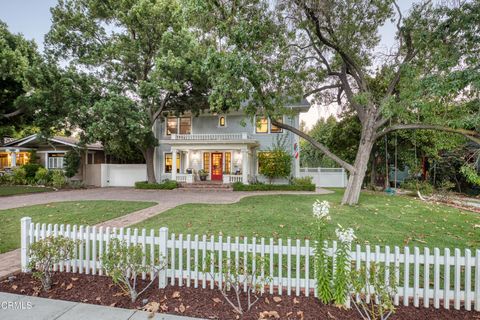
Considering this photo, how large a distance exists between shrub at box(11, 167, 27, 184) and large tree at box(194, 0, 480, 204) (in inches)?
717

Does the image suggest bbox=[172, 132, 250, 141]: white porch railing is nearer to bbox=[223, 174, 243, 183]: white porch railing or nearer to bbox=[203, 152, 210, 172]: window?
bbox=[203, 152, 210, 172]: window

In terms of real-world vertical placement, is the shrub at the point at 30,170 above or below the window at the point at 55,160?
below

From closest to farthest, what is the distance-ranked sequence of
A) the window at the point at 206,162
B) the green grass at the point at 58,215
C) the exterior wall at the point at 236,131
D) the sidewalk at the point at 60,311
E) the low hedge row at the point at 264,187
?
the sidewalk at the point at 60,311 → the green grass at the point at 58,215 → the low hedge row at the point at 264,187 → the exterior wall at the point at 236,131 → the window at the point at 206,162

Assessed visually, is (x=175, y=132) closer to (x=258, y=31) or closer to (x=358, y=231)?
(x=258, y=31)

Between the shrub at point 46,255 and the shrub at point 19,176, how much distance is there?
19.0 metres

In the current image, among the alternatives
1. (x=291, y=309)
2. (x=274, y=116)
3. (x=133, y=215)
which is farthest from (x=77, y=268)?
(x=274, y=116)

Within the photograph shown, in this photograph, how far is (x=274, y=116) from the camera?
31.5 feet

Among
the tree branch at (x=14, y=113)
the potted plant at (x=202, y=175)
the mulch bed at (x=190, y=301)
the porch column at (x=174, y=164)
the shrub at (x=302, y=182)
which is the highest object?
the tree branch at (x=14, y=113)

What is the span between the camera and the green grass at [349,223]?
5.50 meters

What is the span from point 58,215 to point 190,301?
715cm

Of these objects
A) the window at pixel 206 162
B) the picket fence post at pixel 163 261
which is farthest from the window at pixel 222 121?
the picket fence post at pixel 163 261

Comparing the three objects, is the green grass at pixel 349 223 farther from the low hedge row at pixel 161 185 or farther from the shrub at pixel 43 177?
the shrub at pixel 43 177

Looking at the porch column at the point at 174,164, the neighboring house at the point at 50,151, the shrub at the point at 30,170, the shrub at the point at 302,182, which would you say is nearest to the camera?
the shrub at the point at 302,182

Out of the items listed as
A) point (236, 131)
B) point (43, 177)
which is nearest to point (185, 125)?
point (236, 131)
